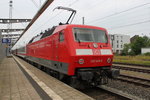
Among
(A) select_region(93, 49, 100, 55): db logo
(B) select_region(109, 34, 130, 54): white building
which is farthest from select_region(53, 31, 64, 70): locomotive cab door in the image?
(B) select_region(109, 34, 130, 54): white building

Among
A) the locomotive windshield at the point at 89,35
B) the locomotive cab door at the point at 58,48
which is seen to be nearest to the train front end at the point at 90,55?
the locomotive windshield at the point at 89,35

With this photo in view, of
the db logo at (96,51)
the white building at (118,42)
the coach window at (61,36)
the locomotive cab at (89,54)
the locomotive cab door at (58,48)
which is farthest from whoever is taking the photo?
the white building at (118,42)

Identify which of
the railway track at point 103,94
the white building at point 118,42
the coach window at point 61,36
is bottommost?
the railway track at point 103,94

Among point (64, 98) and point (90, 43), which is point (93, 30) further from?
point (64, 98)

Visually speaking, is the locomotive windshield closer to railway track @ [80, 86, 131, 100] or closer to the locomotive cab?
the locomotive cab

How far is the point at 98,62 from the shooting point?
720 cm

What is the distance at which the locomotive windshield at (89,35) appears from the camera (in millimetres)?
7090

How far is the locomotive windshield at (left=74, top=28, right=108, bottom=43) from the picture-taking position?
7.09 metres

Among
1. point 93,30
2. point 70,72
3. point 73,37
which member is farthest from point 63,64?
point 93,30

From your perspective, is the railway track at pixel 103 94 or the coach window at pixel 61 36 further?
the coach window at pixel 61 36

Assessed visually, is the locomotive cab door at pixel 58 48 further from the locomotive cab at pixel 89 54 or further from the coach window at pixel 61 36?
the locomotive cab at pixel 89 54

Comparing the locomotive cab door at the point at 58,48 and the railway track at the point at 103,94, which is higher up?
the locomotive cab door at the point at 58,48

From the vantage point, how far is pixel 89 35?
7.39m

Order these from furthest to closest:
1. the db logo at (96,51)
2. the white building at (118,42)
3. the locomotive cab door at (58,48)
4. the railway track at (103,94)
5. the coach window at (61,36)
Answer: the white building at (118,42)
the locomotive cab door at (58,48)
the coach window at (61,36)
the db logo at (96,51)
the railway track at (103,94)
